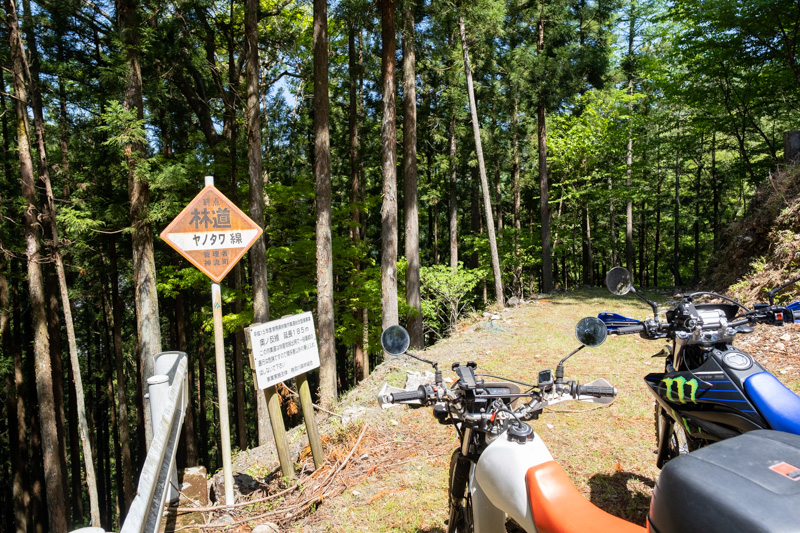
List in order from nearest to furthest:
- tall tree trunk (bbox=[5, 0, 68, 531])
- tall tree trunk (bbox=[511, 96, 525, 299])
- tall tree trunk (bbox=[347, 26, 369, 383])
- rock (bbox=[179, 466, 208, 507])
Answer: rock (bbox=[179, 466, 208, 507]) < tall tree trunk (bbox=[5, 0, 68, 531]) < tall tree trunk (bbox=[347, 26, 369, 383]) < tall tree trunk (bbox=[511, 96, 525, 299])

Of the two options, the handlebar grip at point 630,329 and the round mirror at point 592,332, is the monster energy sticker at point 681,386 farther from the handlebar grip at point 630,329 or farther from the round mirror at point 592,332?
the round mirror at point 592,332

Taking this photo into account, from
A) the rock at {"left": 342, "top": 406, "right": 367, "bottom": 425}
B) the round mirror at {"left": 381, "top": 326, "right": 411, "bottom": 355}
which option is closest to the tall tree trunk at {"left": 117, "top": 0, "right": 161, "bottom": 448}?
the rock at {"left": 342, "top": 406, "right": 367, "bottom": 425}

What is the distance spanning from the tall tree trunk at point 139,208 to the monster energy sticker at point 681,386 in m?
8.64

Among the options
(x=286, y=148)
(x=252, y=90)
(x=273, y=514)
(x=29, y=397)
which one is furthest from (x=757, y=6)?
(x=29, y=397)

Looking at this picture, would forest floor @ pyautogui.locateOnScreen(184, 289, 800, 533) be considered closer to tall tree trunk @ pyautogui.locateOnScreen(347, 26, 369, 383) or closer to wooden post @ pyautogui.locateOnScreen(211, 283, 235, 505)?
wooden post @ pyautogui.locateOnScreen(211, 283, 235, 505)

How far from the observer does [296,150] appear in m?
18.2

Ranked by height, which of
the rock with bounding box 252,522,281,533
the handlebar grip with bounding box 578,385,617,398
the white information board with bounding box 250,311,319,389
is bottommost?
the rock with bounding box 252,522,281,533

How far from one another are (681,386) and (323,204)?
7607 mm

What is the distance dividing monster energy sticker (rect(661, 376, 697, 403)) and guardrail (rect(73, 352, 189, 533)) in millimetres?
2708

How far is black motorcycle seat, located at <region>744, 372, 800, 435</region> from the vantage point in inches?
80.8

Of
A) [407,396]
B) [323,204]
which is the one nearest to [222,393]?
[407,396]

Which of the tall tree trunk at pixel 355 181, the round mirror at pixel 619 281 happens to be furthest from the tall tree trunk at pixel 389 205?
the round mirror at pixel 619 281

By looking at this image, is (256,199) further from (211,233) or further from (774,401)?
(774,401)

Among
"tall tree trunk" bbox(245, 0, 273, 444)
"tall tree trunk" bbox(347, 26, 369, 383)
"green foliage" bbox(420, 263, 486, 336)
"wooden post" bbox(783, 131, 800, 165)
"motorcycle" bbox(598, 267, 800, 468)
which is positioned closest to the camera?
"motorcycle" bbox(598, 267, 800, 468)
